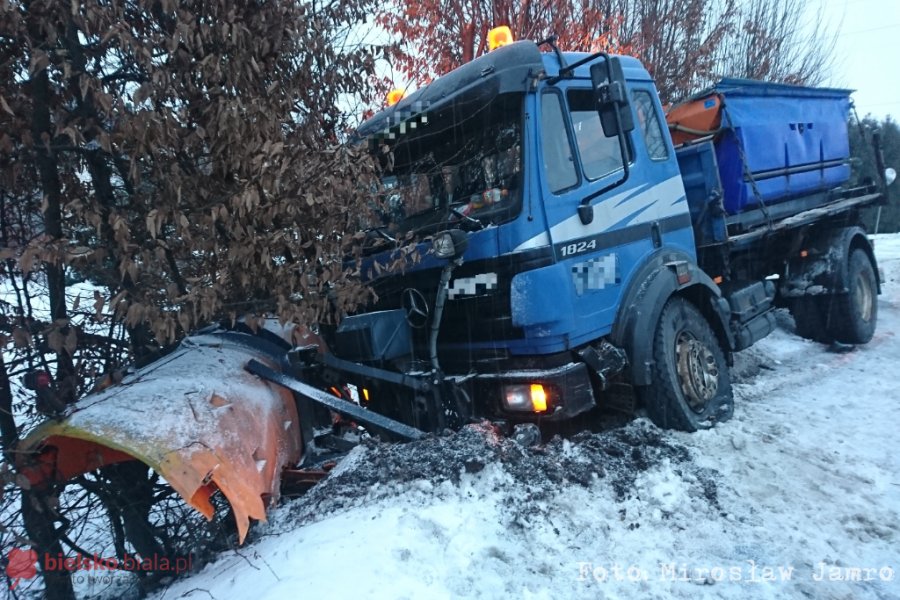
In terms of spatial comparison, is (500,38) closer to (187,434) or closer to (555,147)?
(555,147)

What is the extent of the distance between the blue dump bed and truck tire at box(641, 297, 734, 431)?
4.91ft

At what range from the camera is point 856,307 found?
750 centimetres

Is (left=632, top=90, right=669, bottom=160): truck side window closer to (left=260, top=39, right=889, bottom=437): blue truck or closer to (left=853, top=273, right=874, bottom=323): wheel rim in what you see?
(left=260, top=39, right=889, bottom=437): blue truck

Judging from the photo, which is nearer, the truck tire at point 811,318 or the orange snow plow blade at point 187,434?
the orange snow plow blade at point 187,434

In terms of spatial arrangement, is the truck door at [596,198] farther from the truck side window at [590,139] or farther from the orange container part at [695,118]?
the orange container part at [695,118]

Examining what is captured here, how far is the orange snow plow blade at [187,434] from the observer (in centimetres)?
276

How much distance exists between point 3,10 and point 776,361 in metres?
7.71

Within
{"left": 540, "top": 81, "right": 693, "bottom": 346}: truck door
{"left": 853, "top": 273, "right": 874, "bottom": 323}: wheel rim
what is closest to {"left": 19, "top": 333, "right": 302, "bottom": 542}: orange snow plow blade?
{"left": 540, "top": 81, "right": 693, "bottom": 346}: truck door

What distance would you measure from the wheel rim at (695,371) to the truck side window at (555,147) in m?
1.62

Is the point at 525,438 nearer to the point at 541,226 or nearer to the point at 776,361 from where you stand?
the point at 541,226

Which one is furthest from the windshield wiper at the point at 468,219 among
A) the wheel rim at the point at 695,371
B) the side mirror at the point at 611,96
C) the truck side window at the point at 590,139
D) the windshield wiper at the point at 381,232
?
the wheel rim at the point at 695,371

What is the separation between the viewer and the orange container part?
5918 mm

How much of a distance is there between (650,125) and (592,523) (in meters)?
3.17

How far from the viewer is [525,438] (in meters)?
3.95
